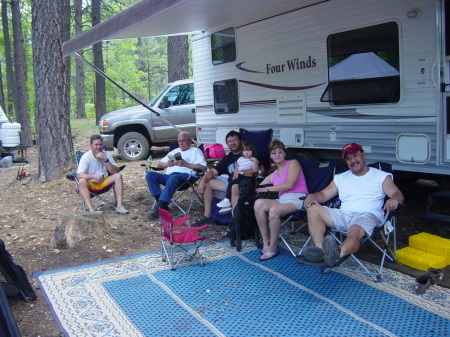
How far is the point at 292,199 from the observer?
13.1 ft

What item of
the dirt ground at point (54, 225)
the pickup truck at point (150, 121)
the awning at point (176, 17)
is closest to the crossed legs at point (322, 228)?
the dirt ground at point (54, 225)

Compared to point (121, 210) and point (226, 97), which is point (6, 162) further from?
point (226, 97)

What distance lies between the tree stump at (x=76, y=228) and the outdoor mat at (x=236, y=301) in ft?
1.63

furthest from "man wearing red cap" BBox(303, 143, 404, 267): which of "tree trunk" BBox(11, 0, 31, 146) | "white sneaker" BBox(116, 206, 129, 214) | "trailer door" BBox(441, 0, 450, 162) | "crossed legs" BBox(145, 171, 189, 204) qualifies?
"tree trunk" BBox(11, 0, 31, 146)

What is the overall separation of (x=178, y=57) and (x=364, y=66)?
6.10 meters

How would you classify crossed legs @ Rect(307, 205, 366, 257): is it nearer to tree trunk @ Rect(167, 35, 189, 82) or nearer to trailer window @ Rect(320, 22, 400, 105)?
trailer window @ Rect(320, 22, 400, 105)

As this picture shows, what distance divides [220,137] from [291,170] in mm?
2683

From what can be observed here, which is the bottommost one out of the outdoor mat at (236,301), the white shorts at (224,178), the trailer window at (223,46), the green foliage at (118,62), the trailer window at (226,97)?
the outdoor mat at (236,301)

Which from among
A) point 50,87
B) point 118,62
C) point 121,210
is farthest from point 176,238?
point 118,62

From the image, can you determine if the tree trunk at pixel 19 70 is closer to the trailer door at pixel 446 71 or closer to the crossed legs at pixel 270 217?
A: the crossed legs at pixel 270 217

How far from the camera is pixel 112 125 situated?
8.89 meters

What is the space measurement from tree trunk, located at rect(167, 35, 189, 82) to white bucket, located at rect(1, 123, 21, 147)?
3.68 m

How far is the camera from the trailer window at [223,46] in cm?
611

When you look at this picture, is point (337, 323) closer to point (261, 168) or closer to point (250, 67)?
point (261, 168)
